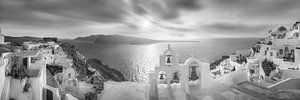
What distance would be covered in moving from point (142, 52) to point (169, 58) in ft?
3.66

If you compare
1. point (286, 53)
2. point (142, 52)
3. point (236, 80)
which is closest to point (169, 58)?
point (142, 52)

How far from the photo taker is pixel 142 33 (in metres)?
4.54

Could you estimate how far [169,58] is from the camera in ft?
12.7

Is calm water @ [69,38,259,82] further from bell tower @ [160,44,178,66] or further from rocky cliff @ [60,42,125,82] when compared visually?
bell tower @ [160,44,178,66]

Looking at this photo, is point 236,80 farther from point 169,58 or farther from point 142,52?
point 142,52

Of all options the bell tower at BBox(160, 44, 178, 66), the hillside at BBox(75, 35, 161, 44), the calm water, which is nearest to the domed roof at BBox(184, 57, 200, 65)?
the bell tower at BBox(160, 44, 178, 66)

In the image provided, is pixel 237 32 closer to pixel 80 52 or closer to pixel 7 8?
pixel 80 52

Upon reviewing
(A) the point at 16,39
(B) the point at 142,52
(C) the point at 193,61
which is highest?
(A) the point at 16,39

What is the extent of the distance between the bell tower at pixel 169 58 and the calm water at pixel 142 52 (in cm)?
48

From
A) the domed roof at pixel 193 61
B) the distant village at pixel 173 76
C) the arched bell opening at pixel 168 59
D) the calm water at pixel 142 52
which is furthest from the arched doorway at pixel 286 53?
the arched bell opening at pixel 168 59

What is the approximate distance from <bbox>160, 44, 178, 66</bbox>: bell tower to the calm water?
48cm

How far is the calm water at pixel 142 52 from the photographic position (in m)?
4.68

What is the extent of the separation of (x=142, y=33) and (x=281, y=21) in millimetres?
3266

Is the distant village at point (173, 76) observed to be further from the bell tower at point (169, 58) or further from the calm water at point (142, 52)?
the calm water at point (142, 52)
